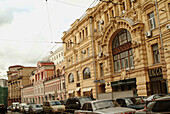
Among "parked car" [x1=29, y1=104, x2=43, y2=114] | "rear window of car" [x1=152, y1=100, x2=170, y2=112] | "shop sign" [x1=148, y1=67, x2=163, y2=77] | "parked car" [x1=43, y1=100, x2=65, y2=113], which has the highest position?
"shop sign" [x1=148, y1=67, x2=163, y2=77]

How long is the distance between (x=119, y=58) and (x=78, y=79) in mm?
12824

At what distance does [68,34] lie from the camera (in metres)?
42.6

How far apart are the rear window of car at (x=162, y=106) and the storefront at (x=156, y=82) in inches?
551

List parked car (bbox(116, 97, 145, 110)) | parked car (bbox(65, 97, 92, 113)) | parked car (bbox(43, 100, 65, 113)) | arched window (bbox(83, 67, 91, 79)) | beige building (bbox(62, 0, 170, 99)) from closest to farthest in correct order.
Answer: parked car (bbox(116, 97, 145, 110))
parked car (bbox(65, 97, 92, 113))
beige building (bbox(62, 0, 170, 99))
parked car (bbox(43, 100, 65, 113))
arched window (bbox(83, 67, 91, 79))

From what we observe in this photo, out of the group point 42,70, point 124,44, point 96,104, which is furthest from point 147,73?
point 42,70

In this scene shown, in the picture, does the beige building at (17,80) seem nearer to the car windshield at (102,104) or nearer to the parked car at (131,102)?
the parked car at (131,102)

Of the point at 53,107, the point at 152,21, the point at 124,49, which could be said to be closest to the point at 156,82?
the point at 124,49

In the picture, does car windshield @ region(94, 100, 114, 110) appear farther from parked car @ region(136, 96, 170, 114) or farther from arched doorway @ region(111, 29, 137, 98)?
arched doorway @ region(111, 29, 137, 98)

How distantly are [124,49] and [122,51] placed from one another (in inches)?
23.7

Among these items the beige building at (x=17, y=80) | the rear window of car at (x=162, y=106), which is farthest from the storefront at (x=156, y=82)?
the beige building at (x=17, y=80)

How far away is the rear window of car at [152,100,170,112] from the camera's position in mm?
7637

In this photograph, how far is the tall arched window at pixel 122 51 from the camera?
84.7ft

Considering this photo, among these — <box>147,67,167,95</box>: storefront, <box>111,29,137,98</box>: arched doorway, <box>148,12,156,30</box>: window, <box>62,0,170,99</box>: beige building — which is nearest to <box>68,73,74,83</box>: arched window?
<box>62,0,170,99</box>: beige building

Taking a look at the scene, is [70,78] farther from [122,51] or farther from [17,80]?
[17,80]
